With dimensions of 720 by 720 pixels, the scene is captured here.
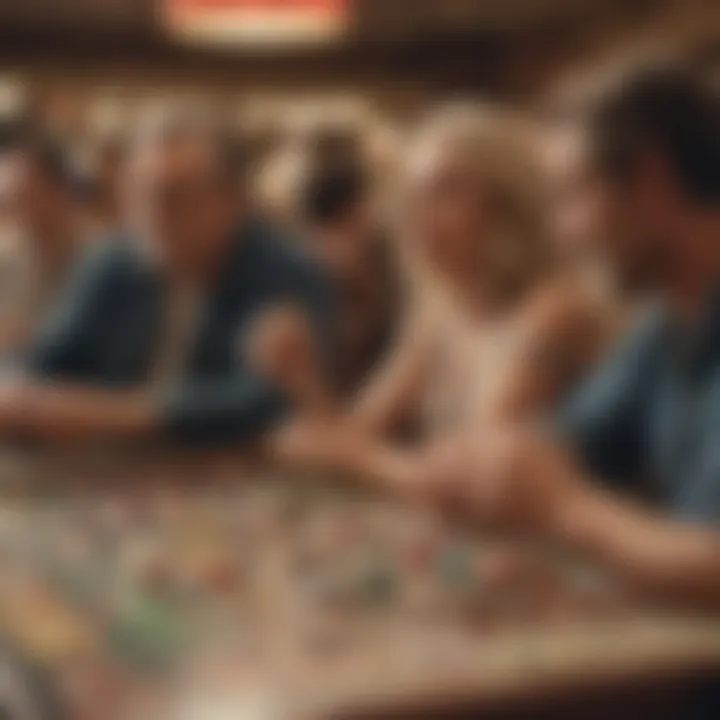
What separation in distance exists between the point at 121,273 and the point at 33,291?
0.31ft

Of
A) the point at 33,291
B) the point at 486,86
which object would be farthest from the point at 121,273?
the point at 486,86

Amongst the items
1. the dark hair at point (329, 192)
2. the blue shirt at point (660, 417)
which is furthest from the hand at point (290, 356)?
the blue shirt at point (660, 417)

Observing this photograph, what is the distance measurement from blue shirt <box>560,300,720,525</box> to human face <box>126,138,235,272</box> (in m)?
0.37

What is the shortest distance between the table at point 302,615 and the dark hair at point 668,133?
26 centimetres

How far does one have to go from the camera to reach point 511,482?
850 mm

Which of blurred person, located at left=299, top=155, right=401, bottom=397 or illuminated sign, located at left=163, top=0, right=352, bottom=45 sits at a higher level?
illuminated sign, located at left=163, top=0, right=352, bottom=45

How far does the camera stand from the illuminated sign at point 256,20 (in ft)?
3.91

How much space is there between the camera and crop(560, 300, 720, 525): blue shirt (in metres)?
0.80

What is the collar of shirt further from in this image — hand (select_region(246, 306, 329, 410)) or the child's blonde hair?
hand (select_region(246, 306, 329, 410))

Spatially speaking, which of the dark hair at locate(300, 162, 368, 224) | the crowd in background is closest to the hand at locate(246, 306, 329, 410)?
the crowd in background

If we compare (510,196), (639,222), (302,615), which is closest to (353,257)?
(510,196)

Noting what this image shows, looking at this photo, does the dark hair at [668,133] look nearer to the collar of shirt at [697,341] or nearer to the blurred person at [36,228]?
the collar of shirt at [697,341]

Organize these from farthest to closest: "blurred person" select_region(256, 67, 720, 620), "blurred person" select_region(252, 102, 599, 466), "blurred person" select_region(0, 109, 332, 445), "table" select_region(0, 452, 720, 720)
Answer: "blurred person" select_region(0, 109, 332, 445), "blurred person" select_region(252, 102, 599, 466), "blurred person" select_region(256, 67, 720, 620), "table" select_region(0, 452, 720, 720)

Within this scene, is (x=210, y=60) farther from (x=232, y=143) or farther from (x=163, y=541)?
(x=163, y=541)
